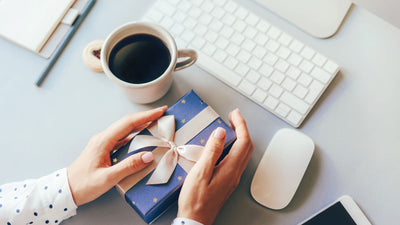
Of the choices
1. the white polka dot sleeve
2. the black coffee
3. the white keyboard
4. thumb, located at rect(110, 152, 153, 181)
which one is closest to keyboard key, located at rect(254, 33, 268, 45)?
the white keyboard

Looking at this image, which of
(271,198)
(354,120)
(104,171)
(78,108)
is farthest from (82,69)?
(354,120)

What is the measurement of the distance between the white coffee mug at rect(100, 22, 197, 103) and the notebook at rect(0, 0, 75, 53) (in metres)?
0.20

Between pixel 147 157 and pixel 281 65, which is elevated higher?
pixel 281 65

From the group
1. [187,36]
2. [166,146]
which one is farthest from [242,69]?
[166,146]

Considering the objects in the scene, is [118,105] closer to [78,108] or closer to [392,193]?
[78,108]

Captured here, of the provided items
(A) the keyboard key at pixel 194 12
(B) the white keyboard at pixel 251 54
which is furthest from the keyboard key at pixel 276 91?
(A) the keyboard key at pixel 194 12

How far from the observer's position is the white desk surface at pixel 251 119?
614mm

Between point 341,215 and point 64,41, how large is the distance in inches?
23.8

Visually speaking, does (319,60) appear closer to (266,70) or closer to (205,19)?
(266,70)

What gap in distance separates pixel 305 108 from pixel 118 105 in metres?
0.35

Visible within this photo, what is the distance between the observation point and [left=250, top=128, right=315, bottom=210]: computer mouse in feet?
1.98

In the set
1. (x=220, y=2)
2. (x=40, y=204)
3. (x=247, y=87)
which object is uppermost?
(x=220, y=2)

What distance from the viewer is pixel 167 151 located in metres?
0.54

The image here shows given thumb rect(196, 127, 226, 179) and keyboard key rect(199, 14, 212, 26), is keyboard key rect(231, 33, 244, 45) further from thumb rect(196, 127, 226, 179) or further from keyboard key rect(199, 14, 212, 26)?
thumb rect(196, 127, 226, 179)
